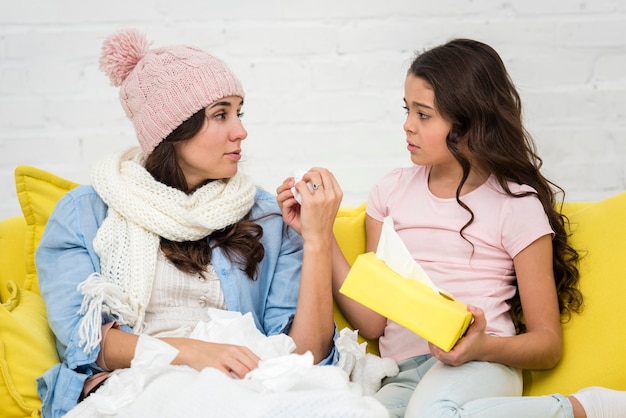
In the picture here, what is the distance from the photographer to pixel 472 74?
70.2 inches

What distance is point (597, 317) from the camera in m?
1.73

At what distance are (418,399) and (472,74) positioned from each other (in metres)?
0.70

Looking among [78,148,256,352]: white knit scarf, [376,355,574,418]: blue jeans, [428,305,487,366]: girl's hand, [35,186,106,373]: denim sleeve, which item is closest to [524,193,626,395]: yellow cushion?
[376,355,574,418]: blue jeans

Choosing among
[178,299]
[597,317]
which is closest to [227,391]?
[178,299]

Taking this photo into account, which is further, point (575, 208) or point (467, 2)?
point (467, 2)

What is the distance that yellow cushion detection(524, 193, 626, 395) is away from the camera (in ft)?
5.46

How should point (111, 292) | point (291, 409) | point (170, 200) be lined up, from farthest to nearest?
point (170, 200), point (111, 292), point (291, 409)

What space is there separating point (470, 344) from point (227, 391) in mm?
461

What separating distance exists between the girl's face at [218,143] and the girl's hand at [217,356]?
0.41m

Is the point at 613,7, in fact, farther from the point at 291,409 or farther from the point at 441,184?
the point at 291,409

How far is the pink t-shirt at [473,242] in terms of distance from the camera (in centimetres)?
174

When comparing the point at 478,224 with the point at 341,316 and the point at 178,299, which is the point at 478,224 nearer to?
the point at 341,316

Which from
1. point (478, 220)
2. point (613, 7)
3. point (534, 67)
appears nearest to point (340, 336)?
point (478, 220)

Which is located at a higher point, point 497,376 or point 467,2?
point 467,2
